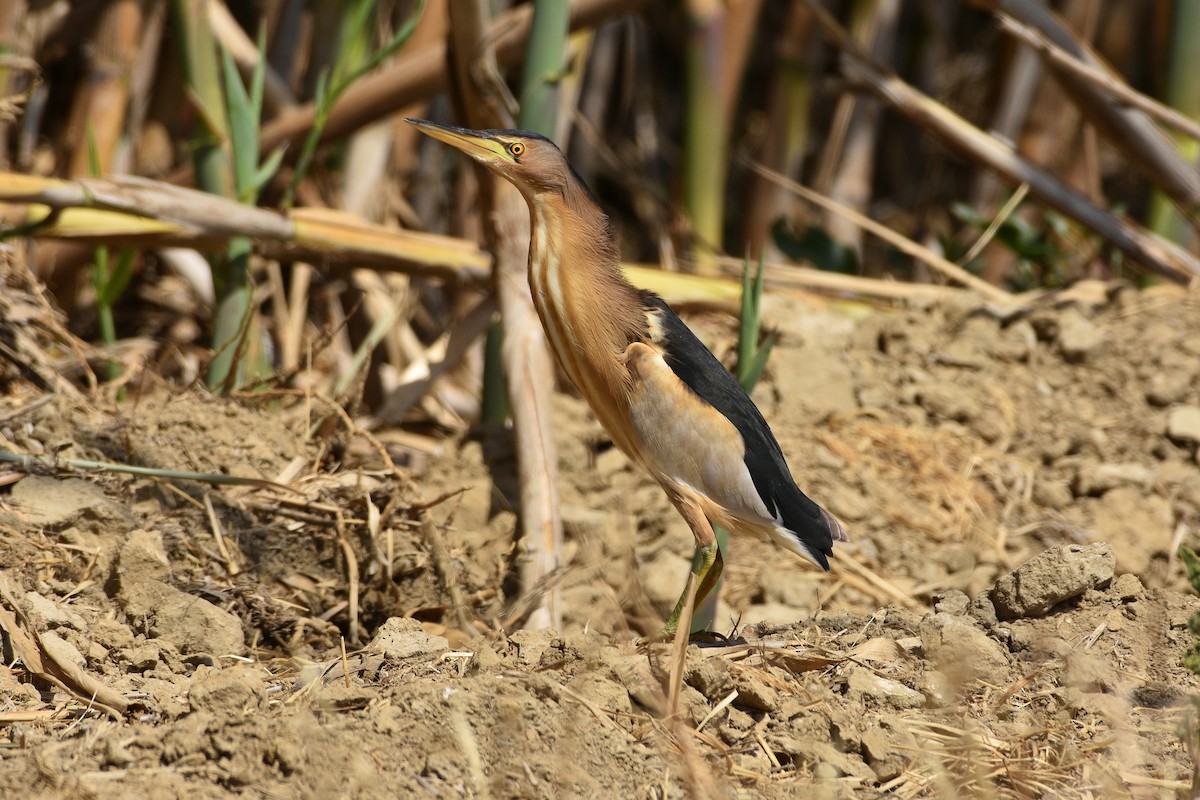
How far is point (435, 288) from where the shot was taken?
5656mm

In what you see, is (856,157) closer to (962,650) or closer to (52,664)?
(962,650)

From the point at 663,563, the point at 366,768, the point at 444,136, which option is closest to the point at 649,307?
the point at 444,136

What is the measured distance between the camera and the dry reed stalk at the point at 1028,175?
4676 mm

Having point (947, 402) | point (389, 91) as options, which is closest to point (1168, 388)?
point (947, 402)

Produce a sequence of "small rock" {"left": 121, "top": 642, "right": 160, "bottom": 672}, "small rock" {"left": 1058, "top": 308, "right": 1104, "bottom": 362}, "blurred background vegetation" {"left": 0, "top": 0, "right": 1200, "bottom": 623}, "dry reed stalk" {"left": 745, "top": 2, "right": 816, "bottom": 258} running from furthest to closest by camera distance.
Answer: "dry reed stalk" {"left": 745, "top": 2, "right": 816, "bottom": 258} → "small rock" {"left": 1058, "top": 308, "right": 1104, "bottom": 362} → "blurred background vegetation" {"left": 0, "top": 0, "right": 1200, "bottom": 623} → "small rock" {"left": 121, "top": 642, "right": 160, "bottom": 672}

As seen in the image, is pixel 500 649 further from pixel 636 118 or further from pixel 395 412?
pixel 636 118

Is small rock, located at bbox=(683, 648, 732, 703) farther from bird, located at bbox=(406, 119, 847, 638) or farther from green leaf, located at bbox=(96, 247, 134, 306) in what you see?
green leaf, located at bbox=(96, 247, 134, 306)

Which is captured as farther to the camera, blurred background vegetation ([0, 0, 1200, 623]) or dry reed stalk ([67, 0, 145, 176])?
dry reed stalk ([67, 0, 145, 176])

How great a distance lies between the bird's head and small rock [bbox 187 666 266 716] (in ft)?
4.48

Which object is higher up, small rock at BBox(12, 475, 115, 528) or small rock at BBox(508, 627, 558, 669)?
small rock at BBox(508, 627, 558, 669)

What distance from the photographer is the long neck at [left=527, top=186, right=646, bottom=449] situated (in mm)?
3035

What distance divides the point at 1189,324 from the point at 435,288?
3063 millimetres

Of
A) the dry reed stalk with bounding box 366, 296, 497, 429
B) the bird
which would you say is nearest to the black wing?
the bird

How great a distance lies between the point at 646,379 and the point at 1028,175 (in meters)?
2.37
